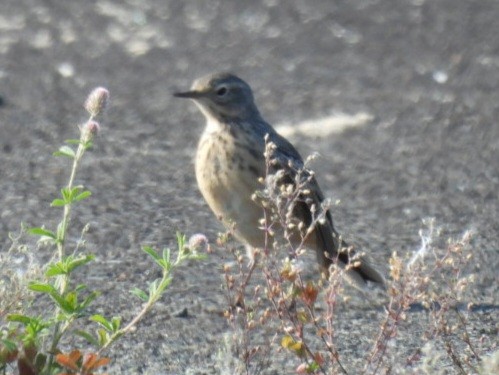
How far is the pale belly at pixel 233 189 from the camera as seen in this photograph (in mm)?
7273

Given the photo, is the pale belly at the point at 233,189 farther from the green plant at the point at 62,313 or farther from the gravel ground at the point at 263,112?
the green plant at the point at 62,313

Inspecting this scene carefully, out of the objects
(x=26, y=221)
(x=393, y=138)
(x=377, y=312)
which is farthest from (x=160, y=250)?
(x=393, y=138)

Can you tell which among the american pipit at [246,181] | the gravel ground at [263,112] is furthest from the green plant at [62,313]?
the american pipit at [246,181]

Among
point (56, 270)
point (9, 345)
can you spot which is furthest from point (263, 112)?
point (9, 345)

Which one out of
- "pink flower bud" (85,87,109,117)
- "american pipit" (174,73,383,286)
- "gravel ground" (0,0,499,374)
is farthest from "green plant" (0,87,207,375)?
"american pipit" (174,73,383,286)

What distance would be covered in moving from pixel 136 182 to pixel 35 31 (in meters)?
3.83

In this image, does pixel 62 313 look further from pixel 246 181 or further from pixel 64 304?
pixel 246 181

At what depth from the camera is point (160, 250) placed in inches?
295

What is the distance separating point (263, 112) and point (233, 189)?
303 centimetres

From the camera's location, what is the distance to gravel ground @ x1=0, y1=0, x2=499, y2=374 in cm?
679

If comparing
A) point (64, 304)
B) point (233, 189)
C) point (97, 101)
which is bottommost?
point (233, 189)

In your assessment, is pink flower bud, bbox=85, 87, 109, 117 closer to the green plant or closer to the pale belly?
the green plant

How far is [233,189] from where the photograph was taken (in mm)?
7301

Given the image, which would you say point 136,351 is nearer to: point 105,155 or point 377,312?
point 377,312
